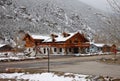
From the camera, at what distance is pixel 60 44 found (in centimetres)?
7338

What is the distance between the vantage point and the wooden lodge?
73125 mm

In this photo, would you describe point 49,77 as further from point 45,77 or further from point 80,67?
point 80,67

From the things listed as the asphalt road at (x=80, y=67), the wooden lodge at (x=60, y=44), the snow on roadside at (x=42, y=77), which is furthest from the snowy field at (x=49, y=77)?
the wooden lodge at (x=60, y=44)

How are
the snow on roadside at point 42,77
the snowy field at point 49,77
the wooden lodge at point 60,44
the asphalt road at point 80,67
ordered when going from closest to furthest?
the snowy field at point 49,77
the snow on roadside at point 42,77
the asphalt road at point 80,67
the wooden lodge at point 60,44

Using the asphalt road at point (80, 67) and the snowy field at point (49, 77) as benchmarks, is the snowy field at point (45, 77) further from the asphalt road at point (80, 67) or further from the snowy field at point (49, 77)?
the asphalt road at point (80, 67)

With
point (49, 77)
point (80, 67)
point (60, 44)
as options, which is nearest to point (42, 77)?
point (49, 77)

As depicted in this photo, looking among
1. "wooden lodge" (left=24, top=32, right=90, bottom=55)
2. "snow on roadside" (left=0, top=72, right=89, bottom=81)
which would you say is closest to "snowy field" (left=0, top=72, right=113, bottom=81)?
"snow on roadside" (left=0, top=72, right=89, bottom=81)

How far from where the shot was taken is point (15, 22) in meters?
168

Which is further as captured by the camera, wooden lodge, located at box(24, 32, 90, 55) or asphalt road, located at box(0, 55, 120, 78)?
wooden lodge, located at box(24, 32, 90, 55)

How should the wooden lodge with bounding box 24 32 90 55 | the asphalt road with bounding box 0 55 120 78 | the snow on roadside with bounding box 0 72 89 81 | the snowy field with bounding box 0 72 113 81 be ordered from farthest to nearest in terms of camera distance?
the wooden lodge with bounding box 24 32 90 55
the asphalt road with bounding box 0 55 120 78
the snow on roadside with bounding box 0 72 89 81
the snowy field with bounding box 0 72 113 81

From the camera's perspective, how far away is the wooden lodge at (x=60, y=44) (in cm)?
7312

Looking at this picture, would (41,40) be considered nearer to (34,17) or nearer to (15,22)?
(15,22)

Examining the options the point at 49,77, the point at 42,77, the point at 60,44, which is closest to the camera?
the point at 49,77

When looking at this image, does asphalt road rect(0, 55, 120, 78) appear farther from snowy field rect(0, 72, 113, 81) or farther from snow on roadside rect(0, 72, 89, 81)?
snow on roadside rect(0, 72, 89, 81)
